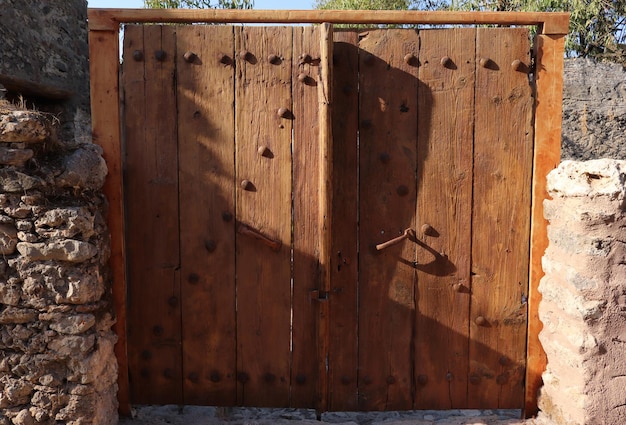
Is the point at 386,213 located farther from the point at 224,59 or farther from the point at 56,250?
the point at 56,250

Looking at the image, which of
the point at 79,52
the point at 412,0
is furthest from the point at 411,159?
the point at 412,0

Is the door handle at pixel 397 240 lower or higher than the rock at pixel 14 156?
lower

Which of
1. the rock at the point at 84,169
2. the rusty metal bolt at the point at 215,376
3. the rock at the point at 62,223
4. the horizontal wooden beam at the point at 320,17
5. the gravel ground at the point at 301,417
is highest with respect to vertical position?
the horizontal wooden beam at the point at 320,17

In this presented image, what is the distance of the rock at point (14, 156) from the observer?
1650 millimetres

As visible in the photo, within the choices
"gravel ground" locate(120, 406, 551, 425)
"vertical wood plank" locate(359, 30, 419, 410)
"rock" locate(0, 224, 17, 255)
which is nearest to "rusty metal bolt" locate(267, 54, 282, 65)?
"vertical wood plank" locate(359, 30, 419, 410)

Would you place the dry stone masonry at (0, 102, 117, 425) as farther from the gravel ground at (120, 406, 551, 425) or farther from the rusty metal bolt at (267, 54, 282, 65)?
the rusty metal bolt at (267, 54, 282, 65)

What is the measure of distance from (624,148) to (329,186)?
3.87 m

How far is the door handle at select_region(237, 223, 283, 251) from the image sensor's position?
2041mm

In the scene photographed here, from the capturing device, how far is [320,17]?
6.42 feet

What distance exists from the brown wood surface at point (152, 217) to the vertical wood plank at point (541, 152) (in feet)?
5.38

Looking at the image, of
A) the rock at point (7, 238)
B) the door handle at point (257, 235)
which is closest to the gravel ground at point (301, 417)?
the door handle at point (257, 235)

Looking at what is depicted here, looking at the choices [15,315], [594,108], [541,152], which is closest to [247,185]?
[15,315]

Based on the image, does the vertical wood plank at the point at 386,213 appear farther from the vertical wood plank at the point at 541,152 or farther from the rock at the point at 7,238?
the rock at the point at 7,238

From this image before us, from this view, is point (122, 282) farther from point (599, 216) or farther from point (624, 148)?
point (624, 148)
